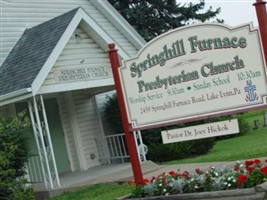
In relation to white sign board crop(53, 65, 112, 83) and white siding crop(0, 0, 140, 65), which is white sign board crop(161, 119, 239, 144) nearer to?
white sign board crop(53, 65, 112, 83)

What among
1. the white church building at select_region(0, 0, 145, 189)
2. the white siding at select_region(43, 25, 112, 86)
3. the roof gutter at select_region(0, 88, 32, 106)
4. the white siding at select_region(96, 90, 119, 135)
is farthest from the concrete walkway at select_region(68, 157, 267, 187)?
→ the white siding at select_region(96, 90, 119, 135)

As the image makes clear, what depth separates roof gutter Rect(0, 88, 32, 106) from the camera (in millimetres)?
11312

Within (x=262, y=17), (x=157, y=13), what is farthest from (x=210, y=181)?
(x=157, y=13)

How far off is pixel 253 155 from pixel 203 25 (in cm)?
621

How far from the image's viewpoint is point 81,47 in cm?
1313

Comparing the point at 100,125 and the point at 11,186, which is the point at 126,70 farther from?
the point at 100,125

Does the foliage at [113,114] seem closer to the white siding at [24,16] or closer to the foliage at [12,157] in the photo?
the white siding at [24,16]

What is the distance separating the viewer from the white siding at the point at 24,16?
14547mm

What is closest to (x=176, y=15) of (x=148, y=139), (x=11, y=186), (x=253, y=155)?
(x=148, y=139)

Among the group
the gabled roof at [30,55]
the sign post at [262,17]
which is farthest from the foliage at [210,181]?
the gabled roof at [30,55]

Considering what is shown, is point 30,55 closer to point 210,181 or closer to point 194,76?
point 194,76

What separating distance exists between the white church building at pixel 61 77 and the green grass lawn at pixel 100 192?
1.05 meters

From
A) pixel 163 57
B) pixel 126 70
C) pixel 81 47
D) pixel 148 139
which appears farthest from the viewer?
pixel 148 139

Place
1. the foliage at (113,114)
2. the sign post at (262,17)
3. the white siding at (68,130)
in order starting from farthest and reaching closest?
1. the foliage at (113,114)
2. the white siding at (68,130)
3. the sign post at (262,17)
